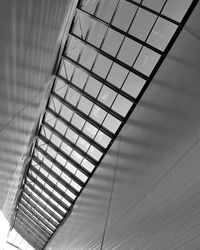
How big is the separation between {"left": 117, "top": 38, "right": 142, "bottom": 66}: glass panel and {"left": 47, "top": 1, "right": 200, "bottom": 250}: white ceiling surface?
10.5 feet

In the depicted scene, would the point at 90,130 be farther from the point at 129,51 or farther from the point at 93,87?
the point at 129,51

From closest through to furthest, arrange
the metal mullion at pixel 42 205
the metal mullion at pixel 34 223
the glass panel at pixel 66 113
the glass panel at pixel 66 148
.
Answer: the glass panel at pixel 66 113 → the glass panel at pixel 66 148 → the metal mullion at pixel 42 205 → the metal mullion at pixel 34 223

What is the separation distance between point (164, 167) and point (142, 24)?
28.9ft

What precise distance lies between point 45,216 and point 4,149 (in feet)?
89.9

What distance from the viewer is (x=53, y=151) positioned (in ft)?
88.1

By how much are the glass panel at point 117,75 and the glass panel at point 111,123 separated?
8.46ft

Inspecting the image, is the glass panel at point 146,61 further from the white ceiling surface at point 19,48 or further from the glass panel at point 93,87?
the white ceiling surface at point 19,48

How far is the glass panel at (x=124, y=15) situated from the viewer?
15.1 metres

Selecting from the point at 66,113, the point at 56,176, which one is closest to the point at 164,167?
the point at 66,113

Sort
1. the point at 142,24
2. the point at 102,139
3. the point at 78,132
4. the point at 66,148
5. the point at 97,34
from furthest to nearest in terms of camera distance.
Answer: the point at 66,148
the point at 78,132
the point at 102,139
the point at 97,34
the point at 142,24

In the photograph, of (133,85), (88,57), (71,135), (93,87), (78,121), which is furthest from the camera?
(71,135)

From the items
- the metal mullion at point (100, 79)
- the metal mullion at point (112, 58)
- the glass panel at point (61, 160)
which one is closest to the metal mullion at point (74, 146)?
the glass panel at point (61, 160)

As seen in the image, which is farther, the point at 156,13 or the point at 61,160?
the point at 61,160

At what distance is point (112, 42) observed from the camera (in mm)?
16844
